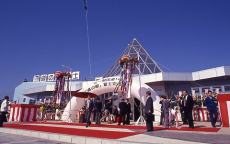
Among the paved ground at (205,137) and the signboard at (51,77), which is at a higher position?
the signboard at (51,77)

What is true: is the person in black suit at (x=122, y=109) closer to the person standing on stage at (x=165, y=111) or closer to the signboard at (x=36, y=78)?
the person standing on stage at (x=165, y=111)

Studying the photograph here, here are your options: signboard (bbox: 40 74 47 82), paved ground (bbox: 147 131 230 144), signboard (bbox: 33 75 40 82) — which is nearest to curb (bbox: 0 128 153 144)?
paved ground (bbox: 147 131 230 144)

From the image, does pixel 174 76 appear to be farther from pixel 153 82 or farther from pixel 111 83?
pixel 111 83

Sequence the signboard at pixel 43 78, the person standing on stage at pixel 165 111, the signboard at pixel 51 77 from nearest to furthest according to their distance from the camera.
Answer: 1. the person standing on stage at pixel 165 111
2. the signboard at pixel 51 77
3. the signboard at pixel 43 78

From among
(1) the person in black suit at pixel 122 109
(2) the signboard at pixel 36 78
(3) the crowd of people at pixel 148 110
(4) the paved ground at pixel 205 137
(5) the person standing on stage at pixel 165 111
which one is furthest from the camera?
(2) the signboard at pixel 36 78

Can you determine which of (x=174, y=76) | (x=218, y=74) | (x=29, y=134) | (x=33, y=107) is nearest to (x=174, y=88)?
(x=174, y=76)

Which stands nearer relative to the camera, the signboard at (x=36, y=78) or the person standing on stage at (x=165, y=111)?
the person standing on stage at (x=165, y=111)

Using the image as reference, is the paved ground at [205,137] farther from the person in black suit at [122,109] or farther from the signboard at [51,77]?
the signboard at [51,77]

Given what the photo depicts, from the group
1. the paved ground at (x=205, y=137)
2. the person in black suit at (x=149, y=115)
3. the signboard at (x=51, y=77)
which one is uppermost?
the signboard at (x=51, y=77)

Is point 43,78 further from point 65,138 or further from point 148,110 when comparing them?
point 65,138

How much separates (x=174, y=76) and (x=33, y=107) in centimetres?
1650

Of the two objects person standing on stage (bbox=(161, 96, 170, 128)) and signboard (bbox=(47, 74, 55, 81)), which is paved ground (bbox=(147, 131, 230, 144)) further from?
signboard (bbox=(47, 74, 55, 81))

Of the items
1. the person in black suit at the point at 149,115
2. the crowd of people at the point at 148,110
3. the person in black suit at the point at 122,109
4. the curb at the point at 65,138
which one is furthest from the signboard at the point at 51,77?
the person in black suit at the point at 149,115

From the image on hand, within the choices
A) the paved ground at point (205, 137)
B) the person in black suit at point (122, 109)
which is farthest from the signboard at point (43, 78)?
the paved ground at point (205, 137)
